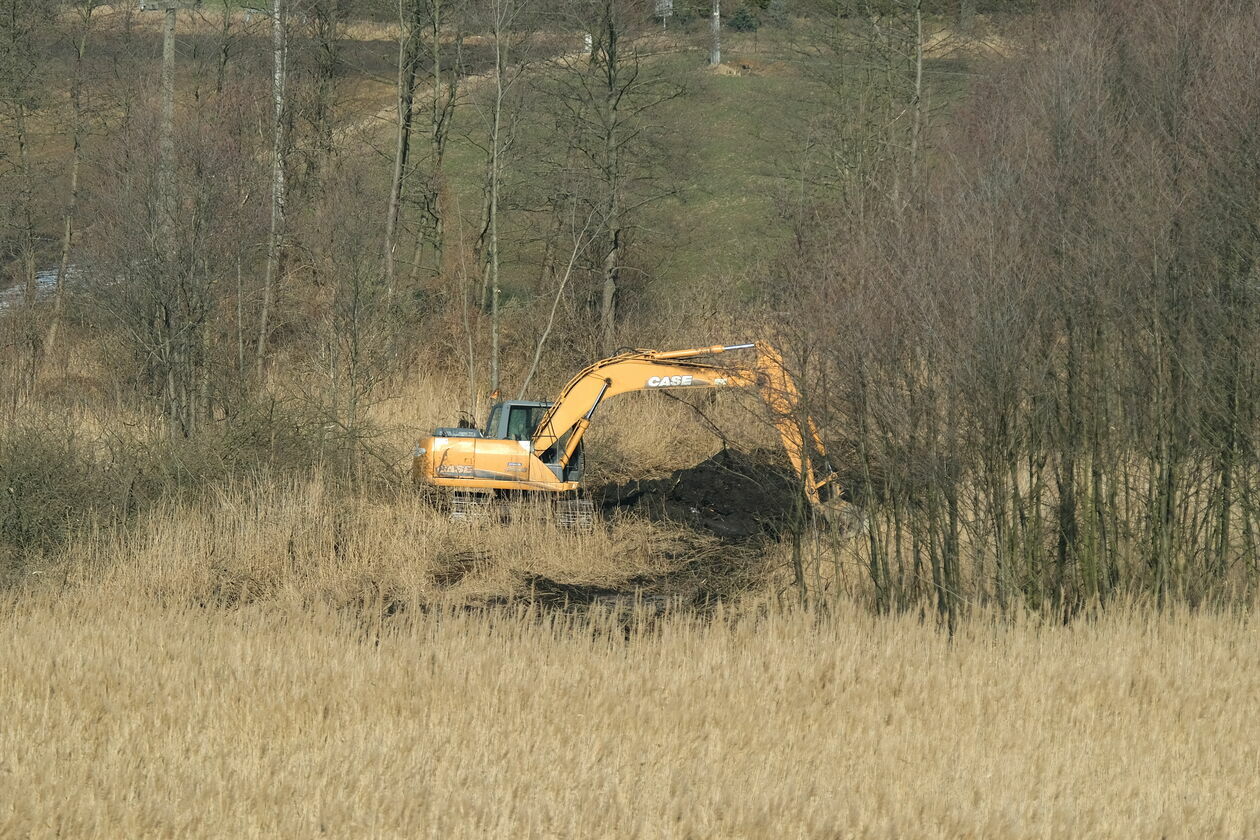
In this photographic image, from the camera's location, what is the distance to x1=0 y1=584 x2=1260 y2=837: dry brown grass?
6.76 m

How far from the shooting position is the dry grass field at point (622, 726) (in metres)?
6.76

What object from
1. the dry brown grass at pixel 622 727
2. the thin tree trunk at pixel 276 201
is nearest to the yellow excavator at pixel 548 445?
the dry brown grass at pixel 622 727

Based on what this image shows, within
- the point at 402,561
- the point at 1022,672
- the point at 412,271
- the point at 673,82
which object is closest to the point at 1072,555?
the point at 1022,672

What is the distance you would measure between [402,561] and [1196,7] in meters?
11.2

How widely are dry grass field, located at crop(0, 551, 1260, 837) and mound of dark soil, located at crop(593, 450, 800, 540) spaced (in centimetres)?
585

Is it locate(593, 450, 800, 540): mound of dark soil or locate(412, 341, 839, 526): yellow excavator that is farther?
locate(593, 450, 800, 540): mound of dark soil

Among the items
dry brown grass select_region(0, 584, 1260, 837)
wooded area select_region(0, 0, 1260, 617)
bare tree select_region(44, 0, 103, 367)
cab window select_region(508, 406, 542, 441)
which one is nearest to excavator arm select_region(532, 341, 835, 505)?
cab window select_region(508, 406, 542, 441)

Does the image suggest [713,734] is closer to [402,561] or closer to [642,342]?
[402,561]

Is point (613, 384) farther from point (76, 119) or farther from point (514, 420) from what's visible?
point (76, 119)

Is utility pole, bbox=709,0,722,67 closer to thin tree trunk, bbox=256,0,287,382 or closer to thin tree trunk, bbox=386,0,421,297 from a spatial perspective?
thin tree trunk, bbox=386,0,421,297

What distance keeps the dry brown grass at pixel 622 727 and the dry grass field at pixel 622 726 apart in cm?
2

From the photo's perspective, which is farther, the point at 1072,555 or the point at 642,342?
the point at 642,342

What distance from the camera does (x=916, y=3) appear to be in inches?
1198

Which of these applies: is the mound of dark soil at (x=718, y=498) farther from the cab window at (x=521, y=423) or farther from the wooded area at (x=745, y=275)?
the wooded area at (x=745, y=275)
